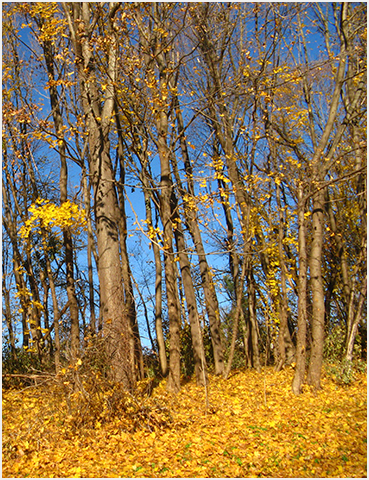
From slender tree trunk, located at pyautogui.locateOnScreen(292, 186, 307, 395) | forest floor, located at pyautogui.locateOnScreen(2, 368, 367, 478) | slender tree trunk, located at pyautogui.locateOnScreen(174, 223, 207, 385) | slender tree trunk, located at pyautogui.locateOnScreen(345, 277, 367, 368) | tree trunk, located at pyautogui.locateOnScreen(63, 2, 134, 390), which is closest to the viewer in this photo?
forest floor, located at pyautogui.locateOnScreen(2, 368, 367, 478)

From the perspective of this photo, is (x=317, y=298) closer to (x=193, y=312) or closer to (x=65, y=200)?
(x=193, y=312)

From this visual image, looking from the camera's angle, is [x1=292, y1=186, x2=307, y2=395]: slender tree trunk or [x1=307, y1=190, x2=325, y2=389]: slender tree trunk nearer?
[x1=292, y1=186, x2=307, y2=395]: slender tree trunk

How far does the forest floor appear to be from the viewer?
529 centimetres

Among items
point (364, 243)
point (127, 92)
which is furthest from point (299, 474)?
point (127, 92)

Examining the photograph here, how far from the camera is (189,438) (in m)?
6.17

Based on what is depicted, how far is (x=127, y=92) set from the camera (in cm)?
966

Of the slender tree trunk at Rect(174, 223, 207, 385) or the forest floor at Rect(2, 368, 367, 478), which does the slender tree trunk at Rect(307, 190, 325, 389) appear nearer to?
the forest floor at Rect(2, 368, 367, 478)

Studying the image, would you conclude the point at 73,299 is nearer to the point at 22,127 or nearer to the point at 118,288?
the point at 118,288

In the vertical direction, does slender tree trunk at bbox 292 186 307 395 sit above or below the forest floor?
above

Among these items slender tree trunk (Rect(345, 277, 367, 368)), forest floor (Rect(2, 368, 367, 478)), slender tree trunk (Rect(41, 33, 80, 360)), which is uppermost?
slender tree trunk (Rect(41, 33, 80, 360))

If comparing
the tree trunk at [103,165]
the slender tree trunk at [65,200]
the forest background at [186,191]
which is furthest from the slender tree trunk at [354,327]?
the slender tree trunk at [65,200]

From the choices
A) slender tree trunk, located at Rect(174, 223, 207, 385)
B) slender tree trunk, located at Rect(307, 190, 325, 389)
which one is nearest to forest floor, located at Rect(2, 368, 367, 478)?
slender tree trunk, located at Rect(307, 190, 325, 389)

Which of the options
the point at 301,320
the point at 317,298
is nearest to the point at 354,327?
the point at 317,298

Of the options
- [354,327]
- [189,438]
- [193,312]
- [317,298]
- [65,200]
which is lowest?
[189,438]
